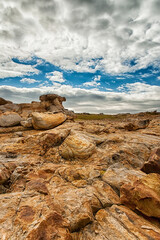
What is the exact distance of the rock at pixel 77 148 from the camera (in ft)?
40.0

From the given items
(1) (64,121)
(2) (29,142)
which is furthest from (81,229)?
(1) (64,121)

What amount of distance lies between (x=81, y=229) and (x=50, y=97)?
41.7 m

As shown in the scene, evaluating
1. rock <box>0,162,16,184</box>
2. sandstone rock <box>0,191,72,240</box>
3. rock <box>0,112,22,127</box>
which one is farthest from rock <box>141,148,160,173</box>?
rock <box>0,112,22,127</box>

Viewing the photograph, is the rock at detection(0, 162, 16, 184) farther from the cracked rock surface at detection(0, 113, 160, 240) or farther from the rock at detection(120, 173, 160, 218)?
the rock at detection(120, 173, 160, 218)

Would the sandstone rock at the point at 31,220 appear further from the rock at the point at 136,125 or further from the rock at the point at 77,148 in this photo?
the rock at the point at 136,125

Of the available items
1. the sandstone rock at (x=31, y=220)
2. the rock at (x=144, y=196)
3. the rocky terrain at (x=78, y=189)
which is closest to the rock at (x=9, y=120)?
the rocky terrain at (x=78, y=189)

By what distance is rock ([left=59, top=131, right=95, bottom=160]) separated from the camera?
1218cm

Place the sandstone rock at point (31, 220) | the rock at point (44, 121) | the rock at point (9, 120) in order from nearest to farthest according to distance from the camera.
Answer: the sandstone rock at point (31, 220), the rock at point (44, 121), the rock at point (9, 120)

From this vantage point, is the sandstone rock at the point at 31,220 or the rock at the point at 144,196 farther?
A: the rock at the point at 144,196

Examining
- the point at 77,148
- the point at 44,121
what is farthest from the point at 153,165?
the point at 44,121

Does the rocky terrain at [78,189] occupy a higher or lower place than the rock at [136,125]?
lower

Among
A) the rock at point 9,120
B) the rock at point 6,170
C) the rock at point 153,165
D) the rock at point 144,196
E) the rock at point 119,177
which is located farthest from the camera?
the rock at point 9,120

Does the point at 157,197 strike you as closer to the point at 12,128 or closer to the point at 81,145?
the point at 81,145

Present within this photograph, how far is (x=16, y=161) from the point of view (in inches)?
438
